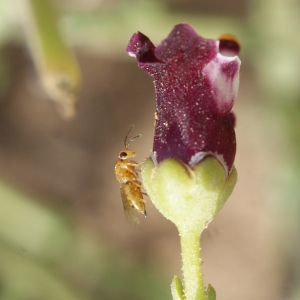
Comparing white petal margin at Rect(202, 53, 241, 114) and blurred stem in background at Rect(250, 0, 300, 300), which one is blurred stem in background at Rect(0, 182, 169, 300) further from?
white petal margin at Rect(202, 53, 241, 114)

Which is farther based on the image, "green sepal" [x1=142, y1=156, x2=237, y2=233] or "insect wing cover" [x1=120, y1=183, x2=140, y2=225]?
"insect wing cover" [x1=120, y1=183, x2=140, y2=225]

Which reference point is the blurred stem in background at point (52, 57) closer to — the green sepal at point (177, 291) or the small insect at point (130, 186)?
the small insect at point (130, 186)

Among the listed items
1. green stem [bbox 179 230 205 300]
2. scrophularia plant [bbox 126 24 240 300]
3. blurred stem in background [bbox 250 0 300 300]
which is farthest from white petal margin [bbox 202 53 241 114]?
blurred stem in background [bbox 250 0 300 300]

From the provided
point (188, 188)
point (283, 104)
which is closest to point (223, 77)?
point (188, 188)

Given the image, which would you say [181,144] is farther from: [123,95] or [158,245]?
[123,95]

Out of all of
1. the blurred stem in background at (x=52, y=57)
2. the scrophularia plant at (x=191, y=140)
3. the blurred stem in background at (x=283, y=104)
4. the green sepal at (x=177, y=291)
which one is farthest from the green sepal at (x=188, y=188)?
the blurred stem in background at (x=283, y=104)

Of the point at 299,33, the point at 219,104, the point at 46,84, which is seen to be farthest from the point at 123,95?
the point at 219,104

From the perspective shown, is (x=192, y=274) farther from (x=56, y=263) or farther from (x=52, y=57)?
(x=56, y=263)
